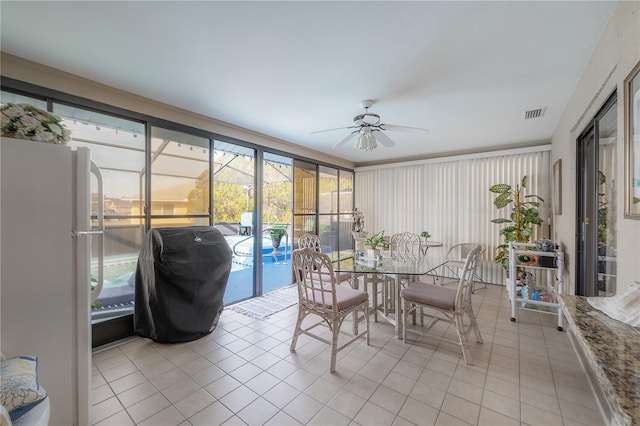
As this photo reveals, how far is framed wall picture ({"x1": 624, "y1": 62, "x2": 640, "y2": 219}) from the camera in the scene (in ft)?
4.19

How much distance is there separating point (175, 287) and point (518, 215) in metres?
4.71

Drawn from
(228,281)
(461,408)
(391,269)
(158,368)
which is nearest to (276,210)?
(228,281)

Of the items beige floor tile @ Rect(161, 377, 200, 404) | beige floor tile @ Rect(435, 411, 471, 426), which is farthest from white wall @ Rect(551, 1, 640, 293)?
beige floor tile @ Rect(161, 377, 200, 404)

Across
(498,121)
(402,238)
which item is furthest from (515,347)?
(498,121)

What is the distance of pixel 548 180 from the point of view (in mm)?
4355

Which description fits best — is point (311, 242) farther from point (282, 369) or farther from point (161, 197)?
point (161, 197)

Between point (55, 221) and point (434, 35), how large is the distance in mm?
2589

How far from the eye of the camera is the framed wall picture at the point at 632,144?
1.28 metres

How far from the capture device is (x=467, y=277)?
2.46 meters

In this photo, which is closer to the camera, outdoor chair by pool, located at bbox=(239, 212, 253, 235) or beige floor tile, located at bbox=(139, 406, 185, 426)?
beige floor tile, located at bbox=(139, 406, 185, 426)

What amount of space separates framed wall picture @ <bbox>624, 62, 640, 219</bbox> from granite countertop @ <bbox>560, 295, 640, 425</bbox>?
54 cm

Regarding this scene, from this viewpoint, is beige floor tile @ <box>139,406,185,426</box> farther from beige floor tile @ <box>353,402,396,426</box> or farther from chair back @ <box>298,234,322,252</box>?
chair back @ <box>298,234,322,252</box>

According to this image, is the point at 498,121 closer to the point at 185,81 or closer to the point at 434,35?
the point at 434,35

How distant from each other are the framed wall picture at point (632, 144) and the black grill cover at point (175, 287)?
10.4ft
